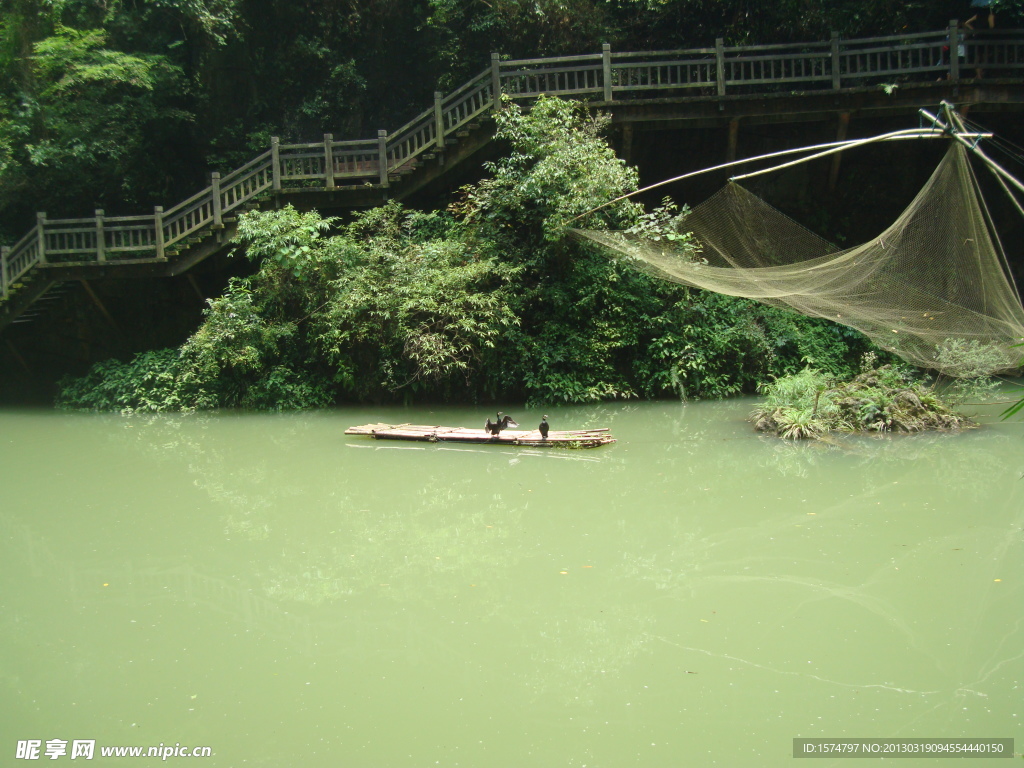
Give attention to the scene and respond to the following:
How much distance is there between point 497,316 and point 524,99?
3.37 meters

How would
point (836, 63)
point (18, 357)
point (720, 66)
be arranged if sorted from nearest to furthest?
point (836, 63), point (720, 66), point (18, 357)

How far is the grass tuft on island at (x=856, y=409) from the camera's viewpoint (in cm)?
787

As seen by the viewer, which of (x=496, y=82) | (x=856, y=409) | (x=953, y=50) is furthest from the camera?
(x=496, y=82)

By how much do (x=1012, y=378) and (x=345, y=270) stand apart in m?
8.52

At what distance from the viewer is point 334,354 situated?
402 inches

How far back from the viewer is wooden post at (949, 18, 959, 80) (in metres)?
10.1

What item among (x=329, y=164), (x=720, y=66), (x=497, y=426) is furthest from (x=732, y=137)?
(x=497, y=426)

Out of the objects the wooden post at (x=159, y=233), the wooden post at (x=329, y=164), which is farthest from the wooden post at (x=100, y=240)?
the wooden post at (x=329, y=164)

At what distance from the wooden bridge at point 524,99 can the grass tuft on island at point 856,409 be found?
175 inches

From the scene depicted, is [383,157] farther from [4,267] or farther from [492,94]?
[4,267]

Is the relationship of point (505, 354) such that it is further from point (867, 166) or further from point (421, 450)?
point (867, 166)

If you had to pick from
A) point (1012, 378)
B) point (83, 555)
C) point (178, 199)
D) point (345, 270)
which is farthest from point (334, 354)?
point (1012, 378)

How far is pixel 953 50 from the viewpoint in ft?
33.4

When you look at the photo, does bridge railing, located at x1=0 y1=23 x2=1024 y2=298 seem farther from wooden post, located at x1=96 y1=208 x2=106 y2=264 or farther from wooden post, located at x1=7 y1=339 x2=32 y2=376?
wooden post, located at x1=7 y1=339 x2=32 y2=376
